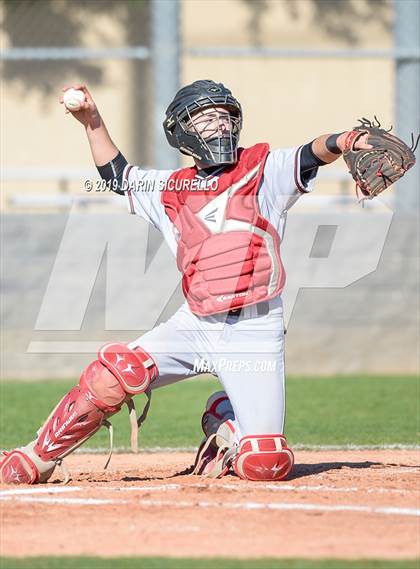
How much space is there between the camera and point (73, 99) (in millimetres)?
6238

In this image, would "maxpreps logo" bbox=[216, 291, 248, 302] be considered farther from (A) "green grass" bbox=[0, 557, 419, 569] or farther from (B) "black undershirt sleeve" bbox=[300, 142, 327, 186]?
(A) "green grass" bbox=[0, 557, 419, 569]

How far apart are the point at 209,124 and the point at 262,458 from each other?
169 centimetres

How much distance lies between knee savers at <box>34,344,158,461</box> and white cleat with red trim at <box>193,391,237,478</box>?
20.7 inches

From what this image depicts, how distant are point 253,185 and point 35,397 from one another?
16.3 ft

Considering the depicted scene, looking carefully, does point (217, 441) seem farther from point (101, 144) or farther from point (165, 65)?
point (165, 65)

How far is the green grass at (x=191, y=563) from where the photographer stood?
4.28 meters

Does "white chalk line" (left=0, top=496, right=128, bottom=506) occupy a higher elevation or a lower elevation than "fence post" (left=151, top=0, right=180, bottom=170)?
lower

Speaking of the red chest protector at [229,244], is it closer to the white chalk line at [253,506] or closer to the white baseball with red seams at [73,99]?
the white baseball with red seams at [73,99]

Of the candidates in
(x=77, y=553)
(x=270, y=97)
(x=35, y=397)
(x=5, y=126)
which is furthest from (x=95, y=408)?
(x=270, y=97)

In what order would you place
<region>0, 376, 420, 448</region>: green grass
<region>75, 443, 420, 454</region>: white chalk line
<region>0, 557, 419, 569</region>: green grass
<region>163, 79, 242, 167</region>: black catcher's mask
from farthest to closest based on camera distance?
<region>0, 376, 420, 448</region>: green grass
<region>75, 443, 420, 454</region>: white chalk line
<region>163, 79, 242, 167</region>: black catcher's mask
<region>0, 557, 419, 569</region>: green grass

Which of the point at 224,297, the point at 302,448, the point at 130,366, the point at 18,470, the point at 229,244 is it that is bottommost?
the point at 302,448

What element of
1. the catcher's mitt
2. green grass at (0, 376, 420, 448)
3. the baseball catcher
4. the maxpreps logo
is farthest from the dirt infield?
green grass at (0, 376, 420, 448)

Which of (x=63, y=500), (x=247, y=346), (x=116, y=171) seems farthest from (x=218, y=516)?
(x=116, y=171)

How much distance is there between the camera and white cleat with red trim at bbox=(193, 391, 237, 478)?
6.07 meters
